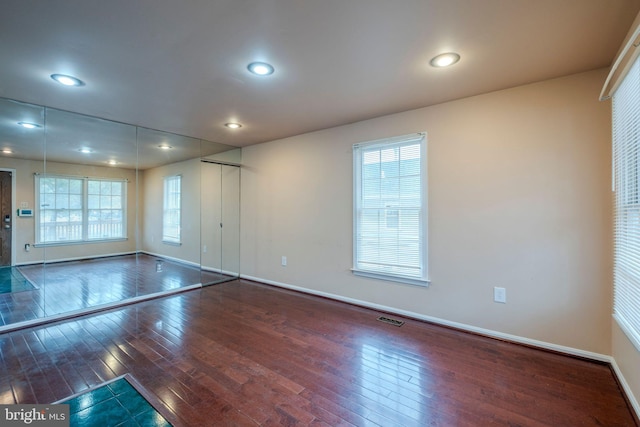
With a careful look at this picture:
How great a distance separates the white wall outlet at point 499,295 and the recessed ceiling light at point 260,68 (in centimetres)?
289

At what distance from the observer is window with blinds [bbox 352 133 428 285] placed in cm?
321

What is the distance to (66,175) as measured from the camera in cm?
378

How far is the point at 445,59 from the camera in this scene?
219cm

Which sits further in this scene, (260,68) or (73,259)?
(73,259)

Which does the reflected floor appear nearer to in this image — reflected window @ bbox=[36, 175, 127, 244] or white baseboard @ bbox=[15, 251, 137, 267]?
white baseboard @ bbox=[15, 251, 137, 267]

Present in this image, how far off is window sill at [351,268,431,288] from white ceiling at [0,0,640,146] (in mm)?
1966

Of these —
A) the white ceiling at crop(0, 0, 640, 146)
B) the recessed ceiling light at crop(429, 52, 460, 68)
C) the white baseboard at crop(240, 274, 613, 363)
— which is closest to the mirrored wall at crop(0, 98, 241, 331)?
the white ceiling at crop(0, 0, 640, 146)

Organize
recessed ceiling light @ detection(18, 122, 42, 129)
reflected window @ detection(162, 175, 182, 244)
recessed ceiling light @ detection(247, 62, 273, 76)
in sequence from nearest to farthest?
recessed ceiling light @ detection(247, 62, 273, 76) → recessed ceiling light @ detection(18, 122, 42, 129) → reflected window @ detection(162, 175, 182, 244)

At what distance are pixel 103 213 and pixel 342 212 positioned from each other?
3.58 metres

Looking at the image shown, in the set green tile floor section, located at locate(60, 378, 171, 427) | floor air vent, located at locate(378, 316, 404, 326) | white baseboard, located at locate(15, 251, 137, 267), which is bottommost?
green tile floor section, located at locate(60, 378, 171, 427)

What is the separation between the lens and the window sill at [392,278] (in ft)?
10.5

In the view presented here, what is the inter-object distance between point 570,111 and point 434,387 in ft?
8.30

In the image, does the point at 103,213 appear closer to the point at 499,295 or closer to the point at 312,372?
the point at 312,372

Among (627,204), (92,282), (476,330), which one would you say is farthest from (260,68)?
(92,282)
